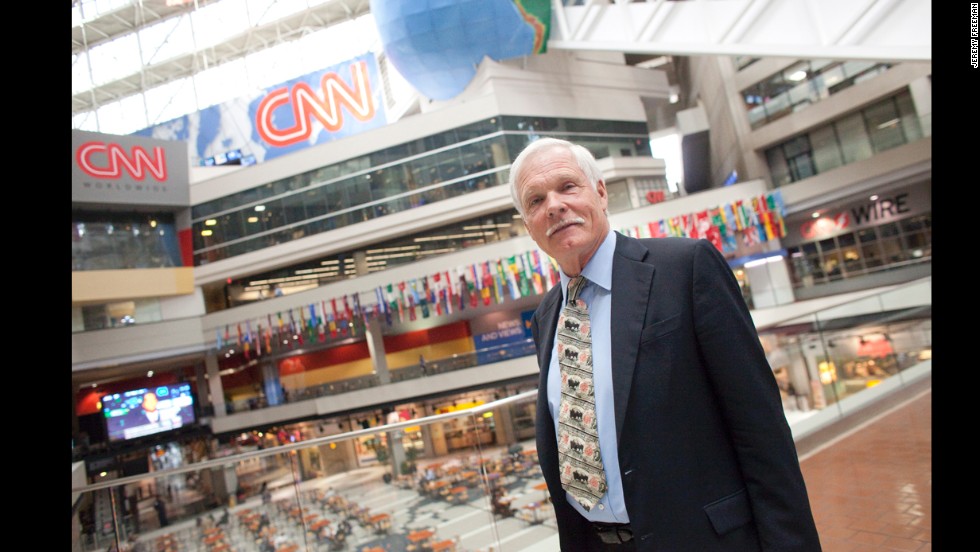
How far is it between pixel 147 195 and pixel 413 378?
14.6 m

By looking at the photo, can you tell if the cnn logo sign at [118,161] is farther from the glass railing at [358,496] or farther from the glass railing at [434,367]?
the glass railing at [358,496]

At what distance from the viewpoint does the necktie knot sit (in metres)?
1.54

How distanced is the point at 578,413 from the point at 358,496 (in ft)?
10.0

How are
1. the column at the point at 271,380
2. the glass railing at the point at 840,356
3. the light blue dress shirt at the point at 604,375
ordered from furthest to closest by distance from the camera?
the column at the point at 271,380 → the glass railing at the point at 840,356 → the light blue dress shirt at the point at 604,375

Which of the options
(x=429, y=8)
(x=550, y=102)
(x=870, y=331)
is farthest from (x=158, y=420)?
(x=870, y=331)

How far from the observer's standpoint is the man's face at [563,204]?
1.46 meters

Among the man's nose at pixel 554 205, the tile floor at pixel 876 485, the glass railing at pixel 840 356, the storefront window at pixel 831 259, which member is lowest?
the tile floor at pixel 876 485

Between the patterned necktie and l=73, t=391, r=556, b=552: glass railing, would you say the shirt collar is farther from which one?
l=73, t=391, r=556, b=552: glass railing

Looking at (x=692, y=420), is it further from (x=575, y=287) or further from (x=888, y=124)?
(x=888, y=124)

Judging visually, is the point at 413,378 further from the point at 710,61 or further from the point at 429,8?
the point at 710,61

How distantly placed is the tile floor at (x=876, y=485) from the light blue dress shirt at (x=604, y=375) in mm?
2348

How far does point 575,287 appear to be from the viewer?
155 cm

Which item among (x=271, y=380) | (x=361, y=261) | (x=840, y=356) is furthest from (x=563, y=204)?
(x=271, y=380)

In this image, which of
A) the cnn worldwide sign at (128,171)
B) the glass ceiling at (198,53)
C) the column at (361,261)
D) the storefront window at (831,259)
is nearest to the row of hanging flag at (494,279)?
the column at (361,261)
